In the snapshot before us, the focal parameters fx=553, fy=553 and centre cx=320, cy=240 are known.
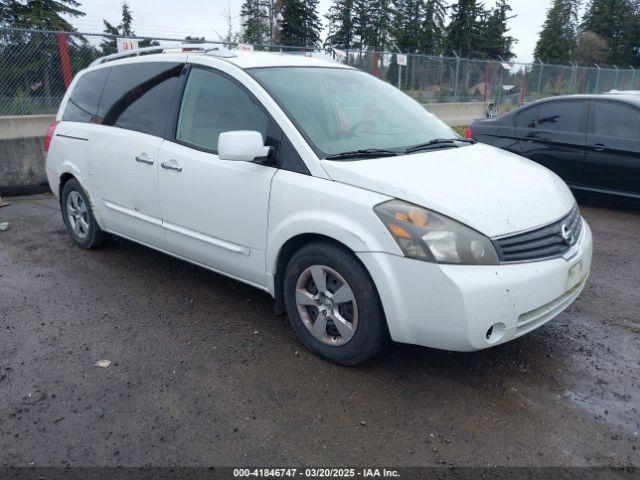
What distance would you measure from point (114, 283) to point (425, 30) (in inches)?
2404

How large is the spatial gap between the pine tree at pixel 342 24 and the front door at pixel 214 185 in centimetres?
5057

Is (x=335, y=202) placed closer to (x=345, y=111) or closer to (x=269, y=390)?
(x=345, y=111)

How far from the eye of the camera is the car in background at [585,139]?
682cm

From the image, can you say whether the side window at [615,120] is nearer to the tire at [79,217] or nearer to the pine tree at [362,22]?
the tire at [79,217]

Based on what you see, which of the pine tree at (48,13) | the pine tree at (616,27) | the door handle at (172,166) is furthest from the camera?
the pine tree at (616,27)

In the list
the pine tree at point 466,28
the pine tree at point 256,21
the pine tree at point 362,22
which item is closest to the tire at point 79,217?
the pine tree at point 256,21

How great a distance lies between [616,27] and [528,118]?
231ft

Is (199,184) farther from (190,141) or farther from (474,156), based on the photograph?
(474,156)

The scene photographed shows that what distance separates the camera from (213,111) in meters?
3.98

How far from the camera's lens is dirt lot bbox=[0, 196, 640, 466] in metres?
2.66

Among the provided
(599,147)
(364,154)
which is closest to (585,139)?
(599,147)

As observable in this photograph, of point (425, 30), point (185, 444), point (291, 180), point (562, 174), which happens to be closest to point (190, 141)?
point (291, 180)

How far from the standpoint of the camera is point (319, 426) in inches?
111

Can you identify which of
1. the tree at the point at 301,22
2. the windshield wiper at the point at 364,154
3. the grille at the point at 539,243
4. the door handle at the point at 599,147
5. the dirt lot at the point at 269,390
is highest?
the tree at the point at 301,22
